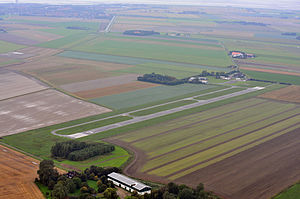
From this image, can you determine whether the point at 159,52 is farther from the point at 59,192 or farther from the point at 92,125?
the point at 59,192

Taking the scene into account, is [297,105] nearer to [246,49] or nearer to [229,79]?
[229,79]

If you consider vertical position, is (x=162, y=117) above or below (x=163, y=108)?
below

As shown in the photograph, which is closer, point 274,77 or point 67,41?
point 274,77

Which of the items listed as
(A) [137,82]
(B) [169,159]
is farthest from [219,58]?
(B) [169,159]

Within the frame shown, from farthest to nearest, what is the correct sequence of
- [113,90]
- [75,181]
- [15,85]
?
1. [15,85]
2. [113,90]
3. [75,181]

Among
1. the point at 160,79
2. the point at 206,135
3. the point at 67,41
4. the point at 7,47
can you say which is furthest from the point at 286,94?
the point at 67,41

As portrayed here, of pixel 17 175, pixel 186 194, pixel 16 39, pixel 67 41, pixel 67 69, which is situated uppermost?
pixel 67 41

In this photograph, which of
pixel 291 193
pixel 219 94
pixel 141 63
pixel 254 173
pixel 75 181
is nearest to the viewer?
pixel 291 193
